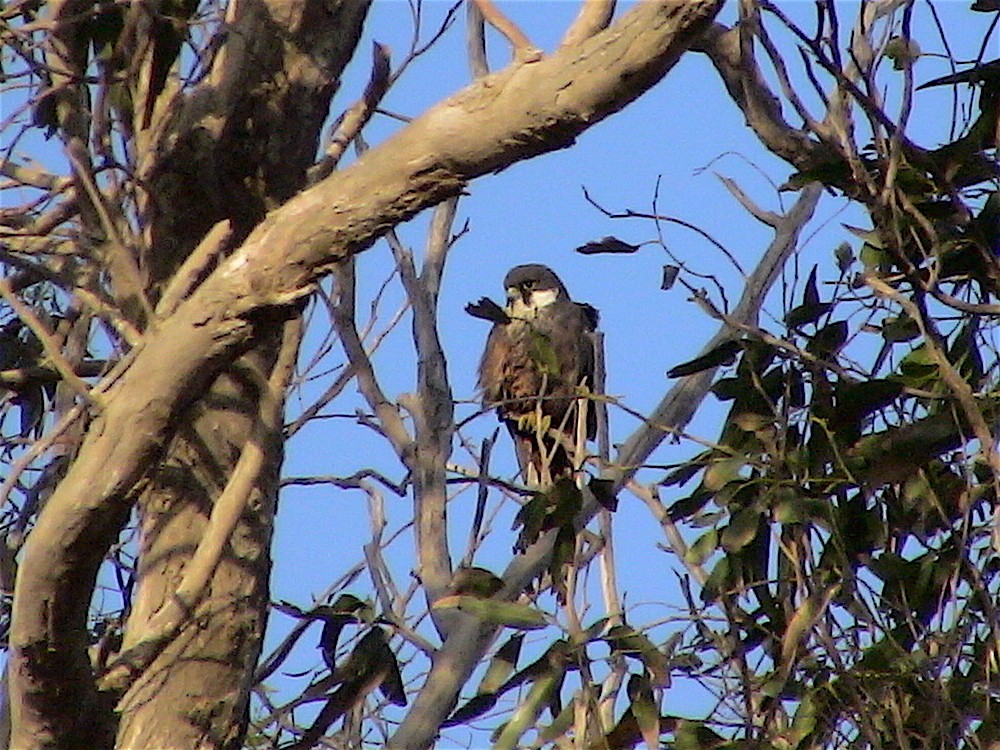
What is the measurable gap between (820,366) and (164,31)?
1128mm

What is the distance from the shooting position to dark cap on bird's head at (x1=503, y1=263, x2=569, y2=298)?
5996mm

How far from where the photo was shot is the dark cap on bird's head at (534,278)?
5996 millimetres

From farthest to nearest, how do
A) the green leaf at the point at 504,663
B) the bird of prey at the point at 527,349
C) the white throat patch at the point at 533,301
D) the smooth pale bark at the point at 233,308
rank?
the white throat patch at the point at 533,301 < the bird of prey at the point at 527,349 < the green leaf at the point at 504,663 < the smooth pale bark at the point at 233,308

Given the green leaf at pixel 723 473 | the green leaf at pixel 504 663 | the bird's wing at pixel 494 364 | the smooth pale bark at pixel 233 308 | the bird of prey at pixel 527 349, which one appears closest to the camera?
the smooth pale bark at pixel 233 308

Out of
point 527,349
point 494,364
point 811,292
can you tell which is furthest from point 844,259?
point 494,364

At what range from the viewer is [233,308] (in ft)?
5.97

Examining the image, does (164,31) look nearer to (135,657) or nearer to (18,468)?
(18,468)

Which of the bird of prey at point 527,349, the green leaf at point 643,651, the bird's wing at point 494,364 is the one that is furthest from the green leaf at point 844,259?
the bird's wing at point 494,364

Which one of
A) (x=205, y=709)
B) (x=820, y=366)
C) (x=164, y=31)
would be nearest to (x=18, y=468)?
(x=205, y=709)

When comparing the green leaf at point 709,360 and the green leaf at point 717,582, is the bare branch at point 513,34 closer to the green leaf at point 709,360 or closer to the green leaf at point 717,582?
the green leaf at point 709,360

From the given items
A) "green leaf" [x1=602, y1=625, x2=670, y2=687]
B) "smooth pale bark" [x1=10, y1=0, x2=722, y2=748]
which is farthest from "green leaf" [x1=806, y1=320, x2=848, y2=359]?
"smooth pale bark" [x1=10, y1=0, x2=722, y2=748]

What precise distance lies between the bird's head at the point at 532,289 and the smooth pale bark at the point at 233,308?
4.08 metres

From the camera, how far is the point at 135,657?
2025 millimetres

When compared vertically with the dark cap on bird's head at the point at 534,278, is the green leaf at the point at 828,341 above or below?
below
